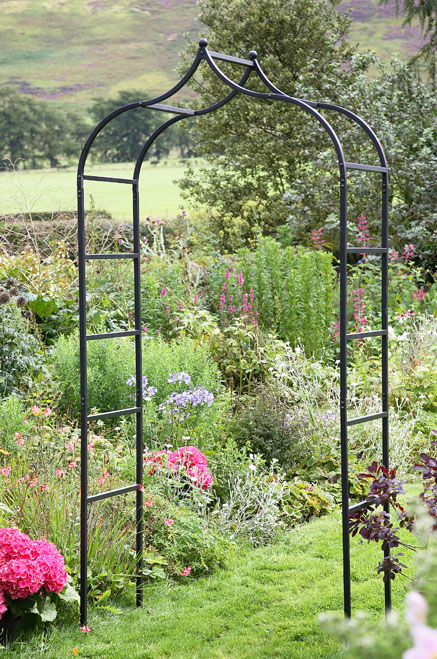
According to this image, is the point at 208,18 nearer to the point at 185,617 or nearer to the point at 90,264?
the point at 90,264

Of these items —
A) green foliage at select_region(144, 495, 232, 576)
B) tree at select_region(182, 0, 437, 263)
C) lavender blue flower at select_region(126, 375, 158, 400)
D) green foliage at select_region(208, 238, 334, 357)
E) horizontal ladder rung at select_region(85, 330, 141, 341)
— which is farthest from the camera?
tree at select_region(182, 0, 437, 263)

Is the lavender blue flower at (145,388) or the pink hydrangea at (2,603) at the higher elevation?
the lavender blue flower at (145,388)

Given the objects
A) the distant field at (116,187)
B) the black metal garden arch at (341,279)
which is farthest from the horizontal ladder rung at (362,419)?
the distant field at (116,187)

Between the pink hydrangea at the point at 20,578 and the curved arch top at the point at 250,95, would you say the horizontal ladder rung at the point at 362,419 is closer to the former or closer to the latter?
the curved arch top at the point at 250,95

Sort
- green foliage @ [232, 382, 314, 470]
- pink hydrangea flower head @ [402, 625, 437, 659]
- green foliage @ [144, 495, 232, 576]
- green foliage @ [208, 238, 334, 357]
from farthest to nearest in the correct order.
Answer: green foliage @ [208, 238, 334, 357] → green foliage @ [232, 382, 314, 470] → green foliage @ [144, 495, 232, 576] → pink hydrangea flower head @ [402, 625, 437, 659]

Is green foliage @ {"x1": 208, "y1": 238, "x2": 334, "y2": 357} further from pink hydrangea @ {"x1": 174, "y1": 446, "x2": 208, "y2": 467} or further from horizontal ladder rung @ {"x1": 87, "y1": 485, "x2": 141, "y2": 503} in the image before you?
horizontal ladder rung @ {"x1": 87, "y1": 485, "x2": 141, "y2": 503}

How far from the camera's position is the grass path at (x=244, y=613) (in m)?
2.79

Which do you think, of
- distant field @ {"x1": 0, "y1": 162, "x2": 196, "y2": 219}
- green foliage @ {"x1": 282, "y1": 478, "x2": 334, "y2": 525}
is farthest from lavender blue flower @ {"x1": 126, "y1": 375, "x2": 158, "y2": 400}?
distant field @ {"x1": 0, "y1": 162, "x2": 196, "y2": 219}

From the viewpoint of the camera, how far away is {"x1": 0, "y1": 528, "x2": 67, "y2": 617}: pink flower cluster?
2.72 meters

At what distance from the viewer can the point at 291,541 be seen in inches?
152

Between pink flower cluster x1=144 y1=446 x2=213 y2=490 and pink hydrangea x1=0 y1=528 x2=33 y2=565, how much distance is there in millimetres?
1015

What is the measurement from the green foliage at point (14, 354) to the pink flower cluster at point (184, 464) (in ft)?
4.17

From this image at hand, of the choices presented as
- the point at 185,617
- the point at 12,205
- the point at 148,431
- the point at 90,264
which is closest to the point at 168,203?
the point at 12,205

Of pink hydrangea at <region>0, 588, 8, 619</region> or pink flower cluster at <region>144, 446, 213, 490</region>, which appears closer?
pink hydrangea at <region>0, 588, 8, 619</region>
